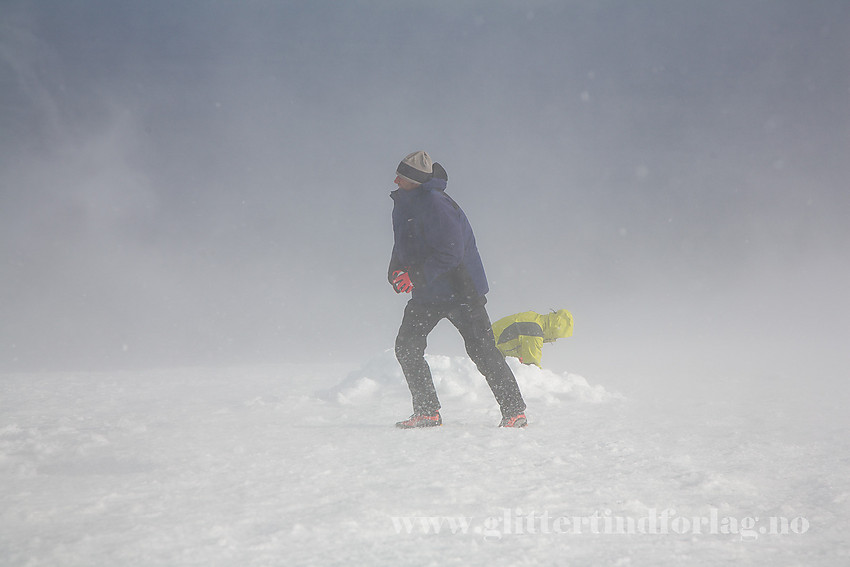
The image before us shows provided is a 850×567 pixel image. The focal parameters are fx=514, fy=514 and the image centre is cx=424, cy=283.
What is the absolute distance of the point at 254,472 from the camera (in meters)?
2.01

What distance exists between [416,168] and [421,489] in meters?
1.78

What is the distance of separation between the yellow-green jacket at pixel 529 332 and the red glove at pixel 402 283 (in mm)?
1583

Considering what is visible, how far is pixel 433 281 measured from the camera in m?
2.92

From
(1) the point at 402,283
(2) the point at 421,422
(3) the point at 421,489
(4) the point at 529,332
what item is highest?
(4) the point at 529,332

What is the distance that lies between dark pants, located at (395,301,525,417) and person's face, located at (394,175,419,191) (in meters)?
0.68

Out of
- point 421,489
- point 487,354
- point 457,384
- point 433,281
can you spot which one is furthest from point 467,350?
point 457,384

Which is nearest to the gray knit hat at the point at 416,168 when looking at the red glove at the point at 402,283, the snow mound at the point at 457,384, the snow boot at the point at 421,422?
the red glove at the point at 402,283

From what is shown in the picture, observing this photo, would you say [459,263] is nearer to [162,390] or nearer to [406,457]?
[406,457]

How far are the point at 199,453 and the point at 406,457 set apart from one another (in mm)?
955

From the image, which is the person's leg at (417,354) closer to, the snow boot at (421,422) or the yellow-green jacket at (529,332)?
the snow boot at (421,422)

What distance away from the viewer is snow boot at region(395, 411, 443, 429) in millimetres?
2943

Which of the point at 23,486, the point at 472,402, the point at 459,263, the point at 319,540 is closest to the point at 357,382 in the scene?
the point at 472,402

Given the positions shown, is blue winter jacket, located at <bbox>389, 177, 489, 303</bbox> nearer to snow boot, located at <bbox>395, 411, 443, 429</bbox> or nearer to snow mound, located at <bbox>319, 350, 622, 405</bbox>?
snow boot, located at <bbox>395, 411, 443, 429</bbox>

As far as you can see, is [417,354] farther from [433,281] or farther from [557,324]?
[557,324]
